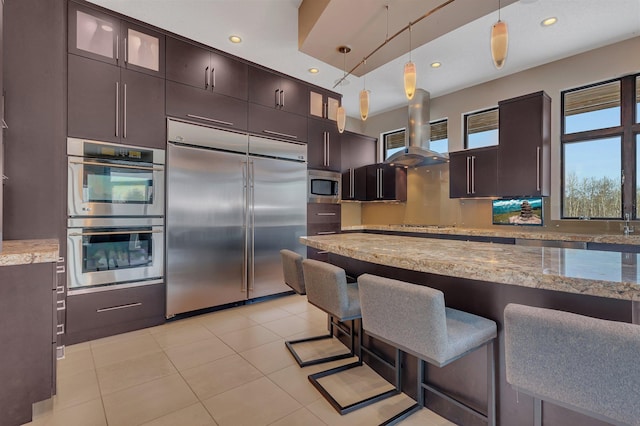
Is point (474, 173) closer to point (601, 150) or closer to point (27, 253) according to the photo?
point (601, 150)

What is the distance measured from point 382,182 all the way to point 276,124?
2.28 meters

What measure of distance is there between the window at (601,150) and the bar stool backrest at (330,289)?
141 inches

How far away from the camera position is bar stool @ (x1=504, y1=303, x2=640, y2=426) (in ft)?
2.71

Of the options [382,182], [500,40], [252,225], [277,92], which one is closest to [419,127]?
[382,182]

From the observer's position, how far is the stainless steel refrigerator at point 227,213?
3076 millimetres

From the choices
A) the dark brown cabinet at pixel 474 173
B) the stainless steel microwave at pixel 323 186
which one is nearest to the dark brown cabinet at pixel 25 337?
the stainless steel microwave at pixel 323 186

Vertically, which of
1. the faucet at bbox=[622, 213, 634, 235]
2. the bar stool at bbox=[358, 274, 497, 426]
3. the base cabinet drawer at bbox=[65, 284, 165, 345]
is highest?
the faucet at bbox=[622, 213, 634, 235]

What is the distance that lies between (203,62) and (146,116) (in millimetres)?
927

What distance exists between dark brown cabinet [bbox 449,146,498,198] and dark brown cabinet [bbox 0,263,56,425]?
461 centimetres

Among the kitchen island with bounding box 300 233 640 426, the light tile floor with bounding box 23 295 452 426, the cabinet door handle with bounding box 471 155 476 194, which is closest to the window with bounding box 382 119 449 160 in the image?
the cabinet door handle with bounding box 471 155 476 194

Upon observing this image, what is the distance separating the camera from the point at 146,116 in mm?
2906

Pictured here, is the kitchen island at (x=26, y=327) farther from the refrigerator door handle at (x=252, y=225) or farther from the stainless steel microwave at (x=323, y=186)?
the stainless steel microwave at (x=323, y=186)

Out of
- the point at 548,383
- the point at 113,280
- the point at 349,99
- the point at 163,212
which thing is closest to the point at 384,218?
the point at 349,99

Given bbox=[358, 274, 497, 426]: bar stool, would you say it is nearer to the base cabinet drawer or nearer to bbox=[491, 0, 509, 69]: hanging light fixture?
bbox=[491, 0, 509, 69]: hanging light fixture
